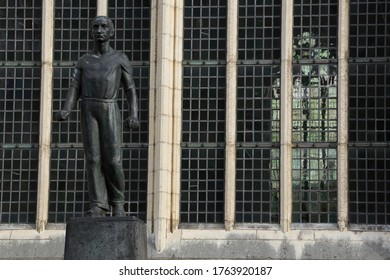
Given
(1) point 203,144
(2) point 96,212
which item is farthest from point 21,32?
(2) point 96,212

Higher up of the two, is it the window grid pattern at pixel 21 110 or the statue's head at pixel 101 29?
the statue's head at pixel 101 29

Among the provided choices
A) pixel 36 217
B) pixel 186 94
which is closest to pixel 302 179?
pixel 186 94

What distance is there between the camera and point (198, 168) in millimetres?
30422

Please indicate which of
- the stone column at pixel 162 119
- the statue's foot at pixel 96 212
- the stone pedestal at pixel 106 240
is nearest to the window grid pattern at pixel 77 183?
the stone column at pixel 162 119

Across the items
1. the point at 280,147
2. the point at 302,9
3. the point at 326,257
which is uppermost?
the point at 302,9

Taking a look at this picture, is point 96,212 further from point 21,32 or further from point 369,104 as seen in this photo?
point 21,32

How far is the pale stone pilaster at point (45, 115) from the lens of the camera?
3047cm

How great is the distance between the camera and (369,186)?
98.5 feet

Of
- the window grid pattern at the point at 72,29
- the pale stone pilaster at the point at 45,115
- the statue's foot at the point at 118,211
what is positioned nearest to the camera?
the statue's foot at the point at 118,211

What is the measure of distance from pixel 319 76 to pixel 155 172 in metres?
3.39

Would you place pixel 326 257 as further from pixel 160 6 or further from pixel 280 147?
pixel 160 6

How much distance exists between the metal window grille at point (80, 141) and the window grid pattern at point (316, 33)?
2720mm

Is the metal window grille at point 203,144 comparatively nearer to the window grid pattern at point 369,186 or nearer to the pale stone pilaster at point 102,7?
the pale stone pilaster at point 102,7

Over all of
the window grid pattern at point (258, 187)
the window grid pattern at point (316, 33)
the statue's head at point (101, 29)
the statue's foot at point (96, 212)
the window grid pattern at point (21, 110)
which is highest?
the window grid pattern at point (316, 33)
